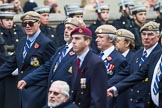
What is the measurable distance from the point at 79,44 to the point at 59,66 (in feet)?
3.71

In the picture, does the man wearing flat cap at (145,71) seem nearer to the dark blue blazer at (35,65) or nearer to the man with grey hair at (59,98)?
the man with grey hair at (59,98)

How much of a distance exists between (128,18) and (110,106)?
571 centimetres

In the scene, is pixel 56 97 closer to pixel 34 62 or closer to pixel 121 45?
pixel 34 62

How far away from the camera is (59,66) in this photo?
47.1 feet

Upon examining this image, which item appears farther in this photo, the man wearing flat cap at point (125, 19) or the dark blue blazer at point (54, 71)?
the man wearing flat cap at point (125, 19)

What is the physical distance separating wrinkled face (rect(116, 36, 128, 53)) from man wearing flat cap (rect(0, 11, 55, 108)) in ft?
4.98

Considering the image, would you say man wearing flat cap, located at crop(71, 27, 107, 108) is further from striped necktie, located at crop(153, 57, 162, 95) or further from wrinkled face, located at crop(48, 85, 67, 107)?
striped necktie, located at crop(153, 57, 162, 95)

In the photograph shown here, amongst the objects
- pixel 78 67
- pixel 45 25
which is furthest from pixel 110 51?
pixel 45 25

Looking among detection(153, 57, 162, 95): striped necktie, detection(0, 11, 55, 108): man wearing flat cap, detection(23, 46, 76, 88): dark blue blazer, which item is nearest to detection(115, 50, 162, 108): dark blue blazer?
detection(153, 57, 162, 95): striped necktie

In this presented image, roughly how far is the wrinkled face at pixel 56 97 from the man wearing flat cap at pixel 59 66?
52.1 inches

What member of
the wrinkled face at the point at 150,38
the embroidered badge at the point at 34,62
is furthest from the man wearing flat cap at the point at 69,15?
the wrinkled face at the point at 150,38

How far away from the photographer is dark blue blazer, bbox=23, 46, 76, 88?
14.2 metres

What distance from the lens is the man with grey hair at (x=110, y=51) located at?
1516 cm

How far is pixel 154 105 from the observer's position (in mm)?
13648
